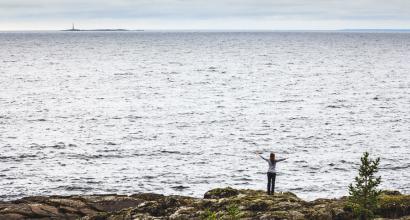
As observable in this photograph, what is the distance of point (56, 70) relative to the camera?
441 ft

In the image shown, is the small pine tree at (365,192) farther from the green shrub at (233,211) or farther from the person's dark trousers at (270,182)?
the person's dark trousers at (270,182)

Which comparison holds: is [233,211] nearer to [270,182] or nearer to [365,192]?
[365,192]

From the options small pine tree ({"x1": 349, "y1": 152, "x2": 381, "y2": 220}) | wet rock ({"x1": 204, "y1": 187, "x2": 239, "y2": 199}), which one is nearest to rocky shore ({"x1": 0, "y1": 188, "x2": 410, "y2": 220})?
wet rock ({"x1": 204, "y1": 187, "x2": 239, "y2": 199})

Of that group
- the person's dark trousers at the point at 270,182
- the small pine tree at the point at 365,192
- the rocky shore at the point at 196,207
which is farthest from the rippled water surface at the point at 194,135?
the small pine tree at the point at 365,192

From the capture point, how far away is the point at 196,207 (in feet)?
69.2

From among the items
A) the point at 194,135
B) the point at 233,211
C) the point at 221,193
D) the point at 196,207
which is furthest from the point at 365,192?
the point at 194,135

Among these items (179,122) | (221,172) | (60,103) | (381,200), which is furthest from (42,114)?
(381,200)

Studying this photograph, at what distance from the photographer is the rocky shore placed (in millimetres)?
19125

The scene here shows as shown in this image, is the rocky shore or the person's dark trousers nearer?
the rocky shore

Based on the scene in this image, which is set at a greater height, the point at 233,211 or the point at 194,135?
the point at 233,211

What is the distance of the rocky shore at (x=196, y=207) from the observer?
19.1 metres

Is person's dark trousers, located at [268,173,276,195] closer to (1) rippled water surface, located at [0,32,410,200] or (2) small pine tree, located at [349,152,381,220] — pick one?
(2) small pine tree, located at [349,152,381,220]

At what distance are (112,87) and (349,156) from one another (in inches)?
2353

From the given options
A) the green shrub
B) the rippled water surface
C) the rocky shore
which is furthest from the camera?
the rippled water surface
